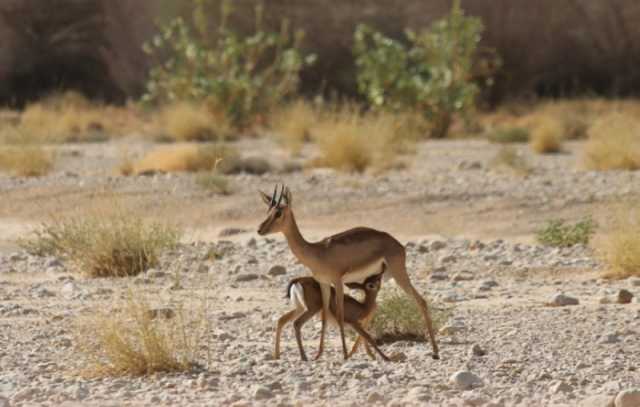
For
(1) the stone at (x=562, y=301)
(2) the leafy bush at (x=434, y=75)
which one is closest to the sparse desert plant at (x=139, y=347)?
(1) the stone at (x=562, y=301)

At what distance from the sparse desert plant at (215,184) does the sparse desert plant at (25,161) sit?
3.43 metres

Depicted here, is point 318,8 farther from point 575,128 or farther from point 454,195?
point 454,195

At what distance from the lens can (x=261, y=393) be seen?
780 centimetres

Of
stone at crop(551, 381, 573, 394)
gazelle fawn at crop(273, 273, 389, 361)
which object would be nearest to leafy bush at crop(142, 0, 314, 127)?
gazelle fawn at crop(273, 273, 389, 361)

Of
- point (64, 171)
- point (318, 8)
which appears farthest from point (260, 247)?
point (318, 8)

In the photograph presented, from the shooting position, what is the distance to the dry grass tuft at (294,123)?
2883cm

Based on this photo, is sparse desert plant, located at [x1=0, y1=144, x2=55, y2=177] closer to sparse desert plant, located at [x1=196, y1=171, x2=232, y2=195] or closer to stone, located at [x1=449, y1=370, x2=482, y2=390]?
sparse desert plant, located at [x1=196, y1=171, x2=232, y2=195]

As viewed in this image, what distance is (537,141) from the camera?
90.1 feet

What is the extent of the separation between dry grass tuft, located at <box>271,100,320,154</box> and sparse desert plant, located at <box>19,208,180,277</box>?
13.5m

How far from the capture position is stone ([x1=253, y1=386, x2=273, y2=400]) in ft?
25.5

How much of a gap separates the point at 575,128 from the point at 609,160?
836 cm

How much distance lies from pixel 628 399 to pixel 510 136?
22195 mm

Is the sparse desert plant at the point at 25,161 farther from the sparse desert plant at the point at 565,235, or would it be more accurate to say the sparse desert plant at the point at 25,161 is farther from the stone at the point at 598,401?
the stone at the point at 598,401

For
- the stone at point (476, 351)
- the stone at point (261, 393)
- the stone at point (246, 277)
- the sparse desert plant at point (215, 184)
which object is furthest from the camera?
the sparse desert plant at point (215, 184)
